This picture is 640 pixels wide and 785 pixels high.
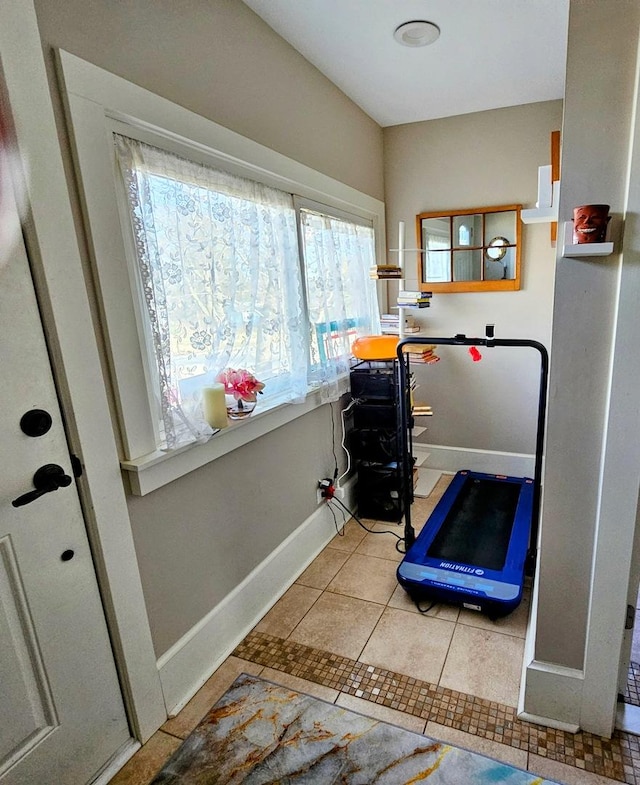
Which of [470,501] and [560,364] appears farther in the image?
[470,501]

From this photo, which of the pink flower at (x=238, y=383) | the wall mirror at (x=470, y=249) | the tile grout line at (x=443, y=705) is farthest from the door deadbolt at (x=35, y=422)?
the wall mirror at (x=470, y=249)

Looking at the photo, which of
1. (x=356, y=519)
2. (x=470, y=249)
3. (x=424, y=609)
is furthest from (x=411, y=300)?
(x=424, y=609)

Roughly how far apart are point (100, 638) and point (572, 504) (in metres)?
1.47

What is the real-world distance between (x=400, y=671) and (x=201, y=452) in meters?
1.13

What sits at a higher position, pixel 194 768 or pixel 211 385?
pixel 211 385

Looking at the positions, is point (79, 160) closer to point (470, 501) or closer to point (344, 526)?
point (344, 526)

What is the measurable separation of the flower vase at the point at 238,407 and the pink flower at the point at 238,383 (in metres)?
0.04

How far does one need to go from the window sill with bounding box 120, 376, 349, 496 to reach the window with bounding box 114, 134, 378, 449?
58 mm

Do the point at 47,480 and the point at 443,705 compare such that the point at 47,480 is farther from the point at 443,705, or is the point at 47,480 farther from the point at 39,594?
the point at 443,705

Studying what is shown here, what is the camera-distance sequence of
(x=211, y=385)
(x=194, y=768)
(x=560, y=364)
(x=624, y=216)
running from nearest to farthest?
(x=624, y=216) → (x=560, y=364) → (x=194, y=768) → (x=211, y=385)

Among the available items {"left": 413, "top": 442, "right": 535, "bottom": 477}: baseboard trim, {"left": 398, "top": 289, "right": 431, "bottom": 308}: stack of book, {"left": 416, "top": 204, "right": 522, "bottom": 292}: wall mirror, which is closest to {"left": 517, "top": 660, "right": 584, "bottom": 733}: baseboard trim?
{"left": 413, "top": 442, "right": 535, "bottom": 477}: baseboard trim

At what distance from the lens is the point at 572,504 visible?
1.38 meters

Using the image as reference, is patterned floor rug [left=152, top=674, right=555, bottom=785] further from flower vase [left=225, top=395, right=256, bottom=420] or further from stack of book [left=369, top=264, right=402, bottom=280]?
stack of book [left=369, top=264, right=402, bottom=280]

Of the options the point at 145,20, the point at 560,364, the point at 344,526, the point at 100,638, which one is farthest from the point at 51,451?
the point at 344,526
